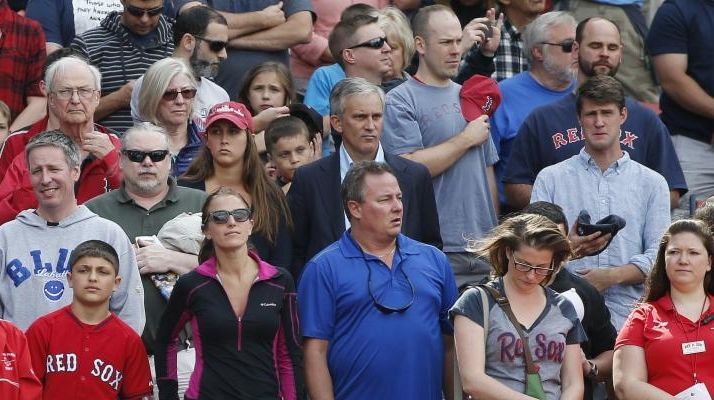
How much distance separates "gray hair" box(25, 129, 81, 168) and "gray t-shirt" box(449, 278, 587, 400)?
2.36 m

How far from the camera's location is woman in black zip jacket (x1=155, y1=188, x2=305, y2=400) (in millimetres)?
8148

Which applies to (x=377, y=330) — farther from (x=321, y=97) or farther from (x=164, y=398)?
(x=321, y=97)

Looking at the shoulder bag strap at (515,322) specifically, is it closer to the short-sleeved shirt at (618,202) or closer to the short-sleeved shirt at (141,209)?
the short-sleeved shirt at (618,202)

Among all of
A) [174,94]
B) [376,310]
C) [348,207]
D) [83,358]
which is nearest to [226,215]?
[348,207]

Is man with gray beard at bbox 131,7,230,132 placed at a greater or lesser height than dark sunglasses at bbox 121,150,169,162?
greater

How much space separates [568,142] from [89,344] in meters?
3.70

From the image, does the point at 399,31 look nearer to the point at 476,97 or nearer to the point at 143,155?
the point at 476,97

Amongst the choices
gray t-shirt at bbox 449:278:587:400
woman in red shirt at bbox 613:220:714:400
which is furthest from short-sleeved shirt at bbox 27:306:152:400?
woman in red shirt at bbox 613:220:714:400

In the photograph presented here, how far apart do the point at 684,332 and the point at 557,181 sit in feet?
5.65

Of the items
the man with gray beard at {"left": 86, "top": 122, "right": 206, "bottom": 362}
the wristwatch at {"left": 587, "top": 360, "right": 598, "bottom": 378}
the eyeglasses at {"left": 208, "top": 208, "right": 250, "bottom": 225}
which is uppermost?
the man with gray beard at {"left": 86, "top": 122, "right": 206, "bottom": 362}

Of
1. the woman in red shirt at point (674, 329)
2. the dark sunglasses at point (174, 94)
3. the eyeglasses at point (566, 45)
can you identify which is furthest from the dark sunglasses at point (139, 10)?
the woman in red shirt at point (674, 329)

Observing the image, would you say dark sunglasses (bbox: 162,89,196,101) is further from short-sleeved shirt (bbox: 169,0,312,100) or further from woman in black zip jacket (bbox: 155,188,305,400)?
woman in black zip jacket (bbox: 155,188,305,400)

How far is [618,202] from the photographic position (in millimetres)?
9664

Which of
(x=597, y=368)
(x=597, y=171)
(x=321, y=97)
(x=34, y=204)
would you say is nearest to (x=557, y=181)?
(x=597, y=171)
